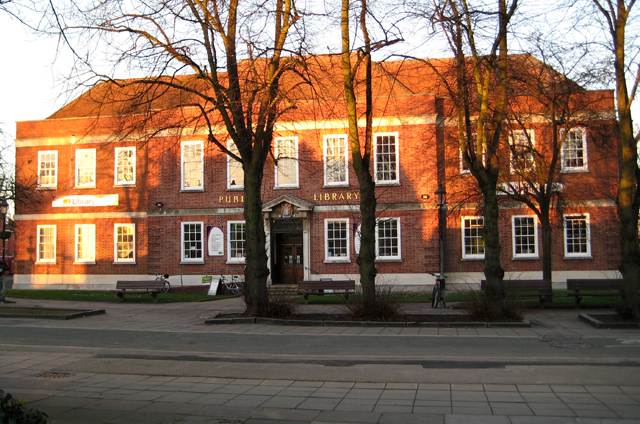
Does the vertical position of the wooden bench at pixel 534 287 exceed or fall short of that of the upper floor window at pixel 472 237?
it falls short

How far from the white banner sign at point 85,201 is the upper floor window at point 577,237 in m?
23.6

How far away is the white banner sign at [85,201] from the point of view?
103ft

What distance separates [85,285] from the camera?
31.0m

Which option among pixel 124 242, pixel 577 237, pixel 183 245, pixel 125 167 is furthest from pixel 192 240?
pixel 577 237

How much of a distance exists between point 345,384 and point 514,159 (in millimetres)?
15065

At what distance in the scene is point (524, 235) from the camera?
91.0 feet

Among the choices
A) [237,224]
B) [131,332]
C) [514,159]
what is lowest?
[131,332]

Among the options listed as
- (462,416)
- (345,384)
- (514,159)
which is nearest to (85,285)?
(514,159)

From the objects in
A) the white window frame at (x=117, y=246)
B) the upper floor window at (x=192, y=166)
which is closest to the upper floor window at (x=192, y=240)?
the upper floor window at (x=192, y=166)

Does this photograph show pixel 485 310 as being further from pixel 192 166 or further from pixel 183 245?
pixel 192 166

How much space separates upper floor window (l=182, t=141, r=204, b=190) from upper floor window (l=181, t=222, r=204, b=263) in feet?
6.54

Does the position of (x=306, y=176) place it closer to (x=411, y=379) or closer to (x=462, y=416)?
(x=411, y=379)

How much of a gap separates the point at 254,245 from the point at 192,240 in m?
14.5

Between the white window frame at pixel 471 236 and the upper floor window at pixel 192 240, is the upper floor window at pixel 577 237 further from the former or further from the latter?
the upper floor window at pixel 192 240
